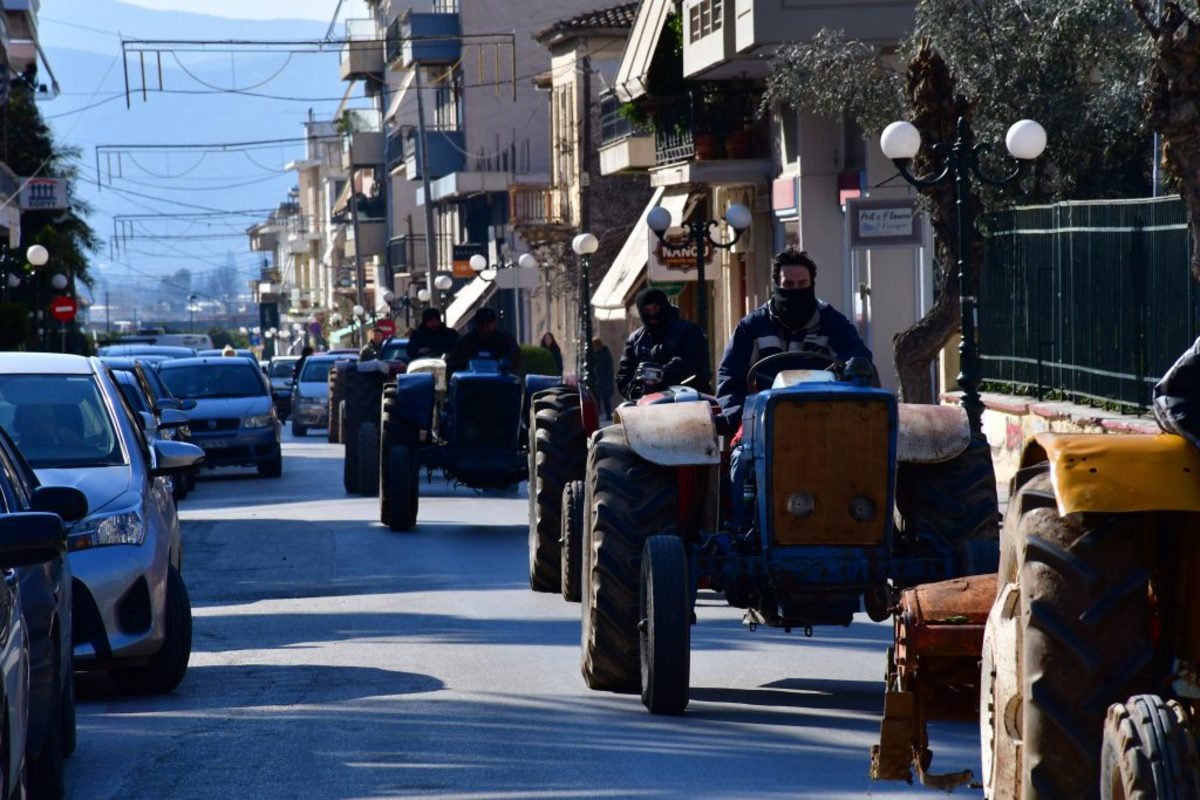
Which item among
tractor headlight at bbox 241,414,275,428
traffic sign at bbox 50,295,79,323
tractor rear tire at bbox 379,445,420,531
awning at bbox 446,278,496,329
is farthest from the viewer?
awning at bbox 446,278,496,329

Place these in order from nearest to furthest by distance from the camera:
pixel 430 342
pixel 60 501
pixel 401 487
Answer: pixel 60 501
pixel 401 487
pixel 430 342

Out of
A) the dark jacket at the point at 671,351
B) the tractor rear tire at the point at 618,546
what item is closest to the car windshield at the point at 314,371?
the dark jacket at the point at 671,351

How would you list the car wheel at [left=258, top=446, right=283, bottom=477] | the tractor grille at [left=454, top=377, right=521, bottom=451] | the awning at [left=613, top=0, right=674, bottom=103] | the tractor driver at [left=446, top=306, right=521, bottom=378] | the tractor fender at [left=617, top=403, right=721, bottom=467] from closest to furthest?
1. the tractor fender at [left=617, top=403, right=721, bottom=467]
2. the tractor grille at [left=454, top=377, right=521, bottom=451]
3. the tractor driver at [left=446, top=306, right=521, bottom=378]
4. the car wheel at [left=258, top=446, right=283, bottom=477]
5. the awning at [left=613, top=0, right=674, bottom=103]

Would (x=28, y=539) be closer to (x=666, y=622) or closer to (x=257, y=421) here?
(x=666, y=622)

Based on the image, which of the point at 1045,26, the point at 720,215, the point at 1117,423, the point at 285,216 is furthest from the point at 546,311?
the point at 285,216

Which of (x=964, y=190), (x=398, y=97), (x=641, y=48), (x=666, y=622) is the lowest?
(x=666, y=622)

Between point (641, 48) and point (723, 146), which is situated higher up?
point (641, 48)

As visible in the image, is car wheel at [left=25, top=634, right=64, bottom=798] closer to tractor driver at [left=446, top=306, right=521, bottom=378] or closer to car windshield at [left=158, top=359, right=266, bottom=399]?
tractor driver at [left=446, top=306, right=521, bottom=378]

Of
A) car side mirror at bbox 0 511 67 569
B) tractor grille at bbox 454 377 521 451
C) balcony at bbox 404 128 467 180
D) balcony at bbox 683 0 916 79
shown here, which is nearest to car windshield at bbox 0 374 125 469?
car side mirror at bbox 0 511 67 569

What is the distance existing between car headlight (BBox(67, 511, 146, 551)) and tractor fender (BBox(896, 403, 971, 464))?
11.6 ft

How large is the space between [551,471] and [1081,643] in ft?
34.8

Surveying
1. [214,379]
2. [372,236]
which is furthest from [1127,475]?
[372,236]

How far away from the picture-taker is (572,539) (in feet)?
48.2

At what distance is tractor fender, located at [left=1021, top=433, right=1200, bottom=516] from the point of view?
17.0ft
